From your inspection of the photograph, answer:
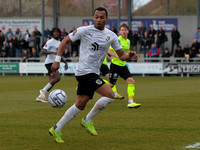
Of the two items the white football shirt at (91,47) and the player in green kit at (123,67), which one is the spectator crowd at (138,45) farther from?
the white football shirt at (91,47)

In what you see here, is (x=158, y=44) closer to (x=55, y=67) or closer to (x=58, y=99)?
(x=58, y=99)

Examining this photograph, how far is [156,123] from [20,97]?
27.2ft

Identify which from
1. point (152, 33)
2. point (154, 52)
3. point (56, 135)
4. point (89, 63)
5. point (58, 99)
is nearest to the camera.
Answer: point (56, 135)

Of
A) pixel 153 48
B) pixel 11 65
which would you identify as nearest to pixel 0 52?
pixel 11 65

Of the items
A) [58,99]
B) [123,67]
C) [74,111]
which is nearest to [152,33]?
[123,67]

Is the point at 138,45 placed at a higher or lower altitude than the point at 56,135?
higher

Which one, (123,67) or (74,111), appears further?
(123,67)

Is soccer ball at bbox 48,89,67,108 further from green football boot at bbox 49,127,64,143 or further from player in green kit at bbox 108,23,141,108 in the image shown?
player in green kit at bbox 108,23,141,108

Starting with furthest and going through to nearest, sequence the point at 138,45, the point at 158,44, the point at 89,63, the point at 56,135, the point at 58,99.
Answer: the point at 138,45 < the point at 158,44 < the point at 58,99 < the point at 89,63 < the point at 56,135

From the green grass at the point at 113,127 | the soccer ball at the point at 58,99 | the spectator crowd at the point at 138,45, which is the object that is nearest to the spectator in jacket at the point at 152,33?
the spectator crowd at the point at 138,45

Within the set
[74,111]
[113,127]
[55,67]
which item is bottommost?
[113,127]

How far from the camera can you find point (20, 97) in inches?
705

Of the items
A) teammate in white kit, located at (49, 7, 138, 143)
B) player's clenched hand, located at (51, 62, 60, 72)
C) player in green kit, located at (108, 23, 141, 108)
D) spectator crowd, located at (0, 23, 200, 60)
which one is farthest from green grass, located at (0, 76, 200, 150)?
spectator crowd, located at (0, 23, 200, 60)

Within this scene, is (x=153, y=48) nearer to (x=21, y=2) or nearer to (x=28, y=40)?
(x=28, y=40)
